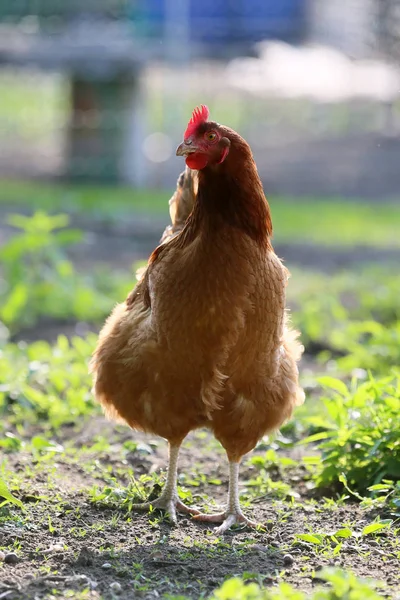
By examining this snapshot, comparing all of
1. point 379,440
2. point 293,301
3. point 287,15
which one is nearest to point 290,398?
point 379,440

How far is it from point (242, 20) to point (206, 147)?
1177cm

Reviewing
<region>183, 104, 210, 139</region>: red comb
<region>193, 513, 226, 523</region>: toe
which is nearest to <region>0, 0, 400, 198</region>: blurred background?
<region>183, 104, 210, 139</region>: red comb

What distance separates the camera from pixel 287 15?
49.6 feet

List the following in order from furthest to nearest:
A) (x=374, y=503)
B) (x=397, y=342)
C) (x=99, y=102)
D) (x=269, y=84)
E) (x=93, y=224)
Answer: (x=269, y=84)
(x=99, y=102)
(x=93, y=224)
(x=397, y=342)
(x=374, y=503)

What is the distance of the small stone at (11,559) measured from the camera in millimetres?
3506

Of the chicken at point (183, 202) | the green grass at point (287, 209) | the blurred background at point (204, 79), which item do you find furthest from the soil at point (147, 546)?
the blurred background at point (204, 79)

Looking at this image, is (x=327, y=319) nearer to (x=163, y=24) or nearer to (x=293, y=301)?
(x=293, y=301)

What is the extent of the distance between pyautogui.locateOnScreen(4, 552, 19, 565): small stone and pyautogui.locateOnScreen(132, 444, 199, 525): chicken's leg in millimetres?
814

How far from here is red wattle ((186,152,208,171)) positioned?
3.74 meters

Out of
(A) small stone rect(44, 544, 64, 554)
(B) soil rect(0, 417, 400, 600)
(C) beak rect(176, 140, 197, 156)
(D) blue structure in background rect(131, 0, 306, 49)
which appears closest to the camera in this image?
(B) soil rect(0, 417, 400, 600)

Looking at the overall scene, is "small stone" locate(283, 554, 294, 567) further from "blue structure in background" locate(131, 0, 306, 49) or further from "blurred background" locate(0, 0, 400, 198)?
"blue structure in background" locate(131, 0, 306, 49)

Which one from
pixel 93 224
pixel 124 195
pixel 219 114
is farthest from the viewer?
pixel 219 114

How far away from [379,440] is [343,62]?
13.2 metres

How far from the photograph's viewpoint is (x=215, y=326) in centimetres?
379
